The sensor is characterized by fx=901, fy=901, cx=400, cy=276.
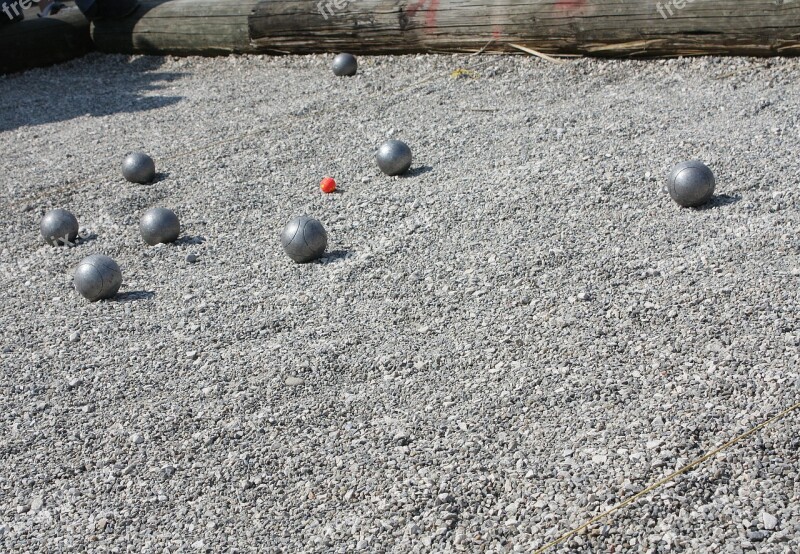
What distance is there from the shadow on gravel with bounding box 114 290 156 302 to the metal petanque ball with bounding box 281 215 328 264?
2.85ft

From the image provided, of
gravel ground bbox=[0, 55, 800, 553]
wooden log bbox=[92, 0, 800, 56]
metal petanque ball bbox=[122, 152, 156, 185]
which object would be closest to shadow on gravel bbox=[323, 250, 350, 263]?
gravel ground bbox=[0, 55, 800, 553]

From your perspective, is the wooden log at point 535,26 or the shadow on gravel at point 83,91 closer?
the wooden log at point 535,26

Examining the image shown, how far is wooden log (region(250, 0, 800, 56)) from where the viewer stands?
8203 mm

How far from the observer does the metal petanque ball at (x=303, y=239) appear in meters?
5.54

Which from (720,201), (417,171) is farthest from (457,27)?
(720,201)

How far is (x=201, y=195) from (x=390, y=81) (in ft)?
10.4

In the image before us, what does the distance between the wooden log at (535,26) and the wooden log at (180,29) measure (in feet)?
1.05

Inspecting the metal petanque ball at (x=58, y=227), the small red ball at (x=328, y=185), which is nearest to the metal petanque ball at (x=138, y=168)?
the metal petanque ball at (x=58, y=227)

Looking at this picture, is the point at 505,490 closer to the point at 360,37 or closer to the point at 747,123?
the point at 747,123

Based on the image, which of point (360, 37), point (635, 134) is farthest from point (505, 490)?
point (360, 37)

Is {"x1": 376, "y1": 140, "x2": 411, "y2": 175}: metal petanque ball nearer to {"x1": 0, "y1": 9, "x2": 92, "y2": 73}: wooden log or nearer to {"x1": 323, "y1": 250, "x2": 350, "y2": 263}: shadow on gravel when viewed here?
{"x1": 323, "y1": 250, "x2": 350, "y2": 263}: shadow on gravel

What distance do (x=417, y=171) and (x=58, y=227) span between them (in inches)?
105

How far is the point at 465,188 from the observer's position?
6445mm

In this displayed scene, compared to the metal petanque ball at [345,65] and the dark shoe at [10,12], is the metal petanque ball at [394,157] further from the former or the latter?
the dark shoe at [10,12]
